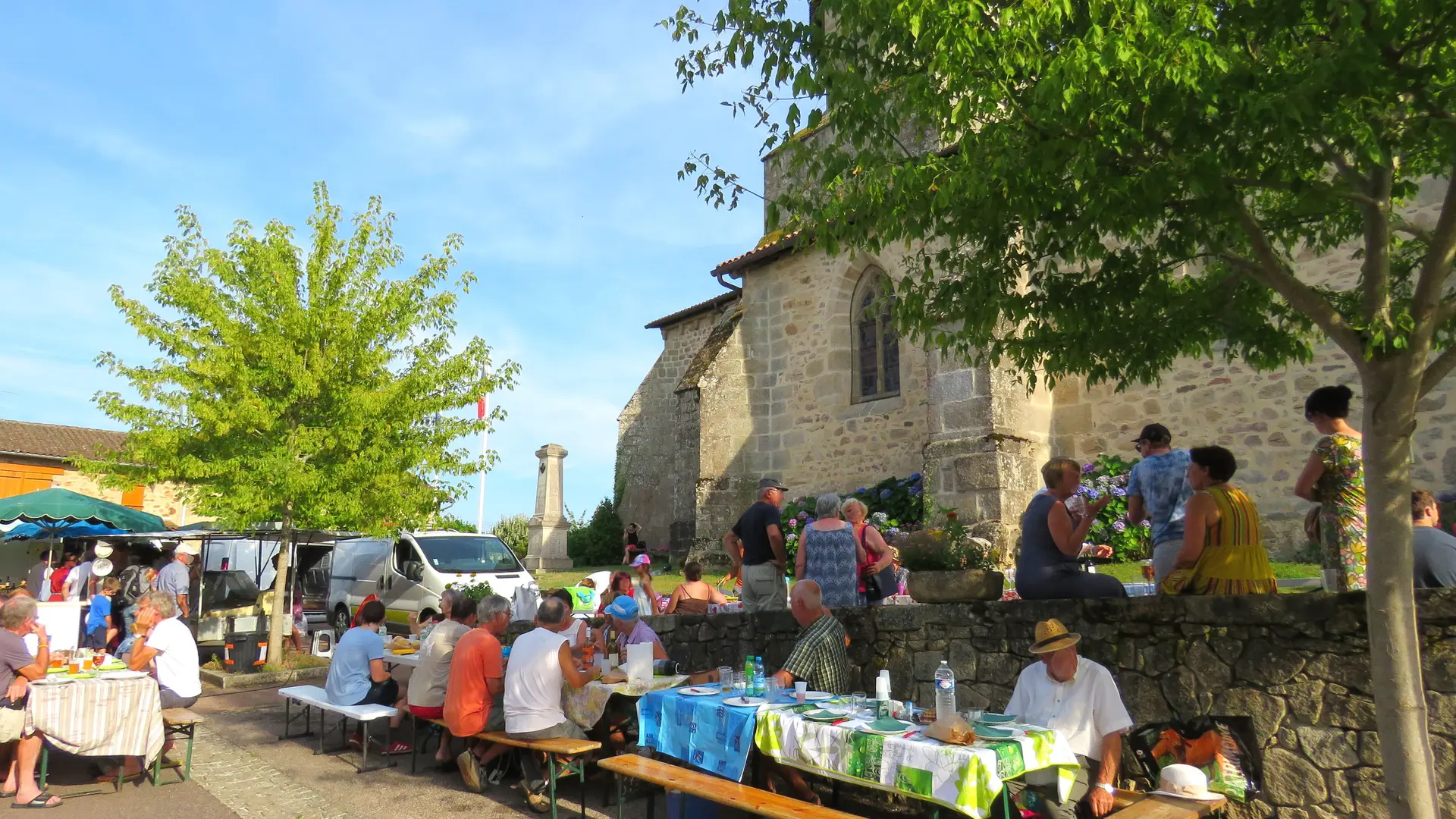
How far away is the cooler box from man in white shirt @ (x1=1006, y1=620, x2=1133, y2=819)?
10480mm

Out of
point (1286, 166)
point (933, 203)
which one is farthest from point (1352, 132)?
point (933, 203)

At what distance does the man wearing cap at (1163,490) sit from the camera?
18.0ft

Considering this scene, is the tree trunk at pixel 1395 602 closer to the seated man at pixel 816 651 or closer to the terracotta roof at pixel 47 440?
the seated man at pixel 816 651

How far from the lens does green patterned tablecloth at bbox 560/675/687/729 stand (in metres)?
5.87

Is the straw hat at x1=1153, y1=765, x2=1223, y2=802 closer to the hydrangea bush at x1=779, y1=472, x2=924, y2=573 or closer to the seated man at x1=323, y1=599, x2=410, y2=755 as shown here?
the seated man at x1=323, y1=599, x2=410, y2=755

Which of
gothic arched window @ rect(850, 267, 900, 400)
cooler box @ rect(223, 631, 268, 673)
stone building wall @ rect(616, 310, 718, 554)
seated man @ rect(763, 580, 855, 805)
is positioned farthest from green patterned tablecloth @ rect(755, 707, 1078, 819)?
stone building wall @ rect(616, 310, 718, 554)

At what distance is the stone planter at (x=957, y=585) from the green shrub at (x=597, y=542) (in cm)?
1571

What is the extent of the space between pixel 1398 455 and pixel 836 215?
8.76ft

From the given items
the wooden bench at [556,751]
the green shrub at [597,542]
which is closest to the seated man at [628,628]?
the wooden bench at [556,751]

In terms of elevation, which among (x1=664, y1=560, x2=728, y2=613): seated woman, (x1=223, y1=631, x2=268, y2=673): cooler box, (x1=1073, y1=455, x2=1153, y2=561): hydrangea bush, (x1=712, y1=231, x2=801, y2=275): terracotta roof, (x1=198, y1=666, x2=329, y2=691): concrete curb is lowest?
(x1=198, y1=666, x2=329, y2=691): concrete curb

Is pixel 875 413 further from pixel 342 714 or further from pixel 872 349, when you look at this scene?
pixel 342 714

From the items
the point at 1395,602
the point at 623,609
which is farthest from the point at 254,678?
the point at 1395,602

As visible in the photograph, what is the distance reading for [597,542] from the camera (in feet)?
70.3

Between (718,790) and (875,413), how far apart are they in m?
10.7
